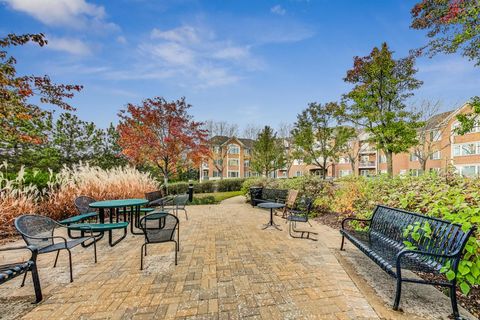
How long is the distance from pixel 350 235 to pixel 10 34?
363 inches

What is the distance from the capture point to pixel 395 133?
1525cm

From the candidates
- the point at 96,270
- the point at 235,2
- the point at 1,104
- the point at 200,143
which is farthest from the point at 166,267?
the point at 200,143

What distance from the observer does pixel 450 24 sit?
28.1 ft

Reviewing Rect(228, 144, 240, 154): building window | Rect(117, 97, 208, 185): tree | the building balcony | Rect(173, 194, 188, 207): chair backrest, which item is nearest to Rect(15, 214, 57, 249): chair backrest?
Rect(173, 194, 188, 207): chair backrest

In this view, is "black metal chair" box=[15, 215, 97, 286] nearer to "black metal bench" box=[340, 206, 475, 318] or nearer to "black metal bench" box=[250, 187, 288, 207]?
"black metal bench" box=[340, 206, 475, 318]

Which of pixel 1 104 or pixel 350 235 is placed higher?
pixel 1 104

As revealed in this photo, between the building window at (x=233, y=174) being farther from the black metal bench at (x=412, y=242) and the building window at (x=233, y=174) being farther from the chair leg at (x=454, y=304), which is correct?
the chair leg at (x=454, y=304)

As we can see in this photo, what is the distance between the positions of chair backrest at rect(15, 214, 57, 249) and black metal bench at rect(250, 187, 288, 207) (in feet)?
23.8

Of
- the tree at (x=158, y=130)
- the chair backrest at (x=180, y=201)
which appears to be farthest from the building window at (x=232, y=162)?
the chair backrest at (x=180, y=201)

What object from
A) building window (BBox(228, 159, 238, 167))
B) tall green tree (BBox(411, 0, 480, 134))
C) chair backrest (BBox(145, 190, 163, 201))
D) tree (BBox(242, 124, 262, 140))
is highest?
tree (BBox(242, 124, 262, 140))

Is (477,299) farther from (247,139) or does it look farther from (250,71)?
(247,139)

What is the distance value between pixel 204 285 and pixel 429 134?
34.5 m

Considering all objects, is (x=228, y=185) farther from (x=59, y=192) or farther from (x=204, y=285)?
(x=204, y=285)

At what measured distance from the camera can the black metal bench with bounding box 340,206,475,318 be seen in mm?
2631
